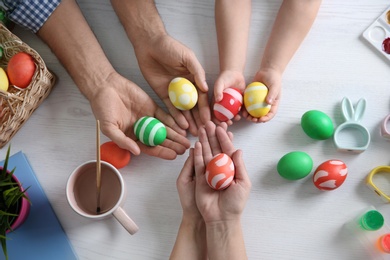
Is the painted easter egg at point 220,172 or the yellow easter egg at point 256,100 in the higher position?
the yellow easter egg at point 256,100

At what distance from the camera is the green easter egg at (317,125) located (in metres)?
0.85

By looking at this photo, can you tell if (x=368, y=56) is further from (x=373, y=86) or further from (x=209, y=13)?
(x=209, y=13)

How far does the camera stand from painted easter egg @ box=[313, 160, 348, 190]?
31.8 inches

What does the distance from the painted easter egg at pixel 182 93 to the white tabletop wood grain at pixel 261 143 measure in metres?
0.09

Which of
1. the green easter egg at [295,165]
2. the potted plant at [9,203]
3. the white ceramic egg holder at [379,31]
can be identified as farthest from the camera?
the white ceramic egg holder at [379,31]

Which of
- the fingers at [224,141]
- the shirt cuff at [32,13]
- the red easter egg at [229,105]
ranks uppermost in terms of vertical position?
the shirt cuff at [32,13]

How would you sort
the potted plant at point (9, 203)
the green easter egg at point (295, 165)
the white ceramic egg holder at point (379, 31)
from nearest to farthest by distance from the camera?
the potted plant at point (9, 203), the green easter egg at point (295, 165), the white ceramic egg holder at point (379, 31)

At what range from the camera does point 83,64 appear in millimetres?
937

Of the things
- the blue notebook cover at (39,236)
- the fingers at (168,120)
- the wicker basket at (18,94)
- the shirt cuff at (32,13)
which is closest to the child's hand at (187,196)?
the fingers at (168,120)

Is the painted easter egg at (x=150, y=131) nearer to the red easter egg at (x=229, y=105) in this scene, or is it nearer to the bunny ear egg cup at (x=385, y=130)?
the red easter egg at (x=229, y=105)

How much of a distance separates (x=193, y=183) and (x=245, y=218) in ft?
0.45

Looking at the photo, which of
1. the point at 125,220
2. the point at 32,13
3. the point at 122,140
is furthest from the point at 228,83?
the point at 32,13

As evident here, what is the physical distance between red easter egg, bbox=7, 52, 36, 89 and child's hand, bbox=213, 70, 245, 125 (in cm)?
41

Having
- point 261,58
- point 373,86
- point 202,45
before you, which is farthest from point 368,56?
point 202,45
